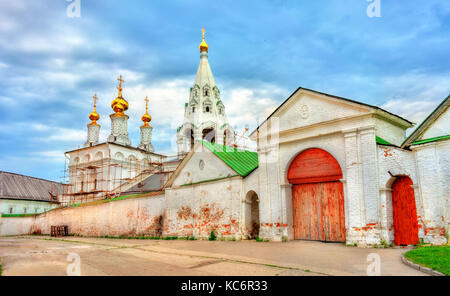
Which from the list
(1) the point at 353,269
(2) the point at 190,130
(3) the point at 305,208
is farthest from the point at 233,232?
(2) the point at 190,130

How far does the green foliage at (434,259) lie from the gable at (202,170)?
9.24m

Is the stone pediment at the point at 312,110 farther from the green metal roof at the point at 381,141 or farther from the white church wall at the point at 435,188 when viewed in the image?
the white church wall at the point at 435,188

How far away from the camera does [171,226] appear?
1841 cm

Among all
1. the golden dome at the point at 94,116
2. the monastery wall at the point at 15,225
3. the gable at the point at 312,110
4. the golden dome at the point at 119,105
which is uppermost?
the golden dome at the point at 119,105

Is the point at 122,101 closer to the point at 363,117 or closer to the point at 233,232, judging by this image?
the point at 233,232

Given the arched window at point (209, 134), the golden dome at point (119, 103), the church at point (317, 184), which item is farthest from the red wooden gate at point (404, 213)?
the golden dome at point (119, 103)

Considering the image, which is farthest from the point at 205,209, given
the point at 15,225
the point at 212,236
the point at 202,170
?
the point at 15,225

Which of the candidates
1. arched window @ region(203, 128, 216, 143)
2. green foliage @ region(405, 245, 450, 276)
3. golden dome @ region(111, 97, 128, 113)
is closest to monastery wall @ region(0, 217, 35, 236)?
golden dome @ region(111, 97, 128, 113)

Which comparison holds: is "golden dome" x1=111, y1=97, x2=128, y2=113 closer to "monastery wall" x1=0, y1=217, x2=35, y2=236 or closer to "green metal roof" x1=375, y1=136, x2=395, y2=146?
"monastery wall" x1=0, y1=217, x2=35, y2=236

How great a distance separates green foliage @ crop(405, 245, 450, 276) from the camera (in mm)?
6169

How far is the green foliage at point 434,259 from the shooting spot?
6.17 m

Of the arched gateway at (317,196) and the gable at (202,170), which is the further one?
the gable at (202,170)

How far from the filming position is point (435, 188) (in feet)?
32.9
